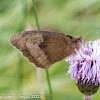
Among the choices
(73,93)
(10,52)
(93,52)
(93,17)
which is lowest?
(73,93)


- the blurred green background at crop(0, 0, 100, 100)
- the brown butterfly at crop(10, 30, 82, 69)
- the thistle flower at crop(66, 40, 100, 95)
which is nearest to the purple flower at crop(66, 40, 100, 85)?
the thistle flower at crop(66, 40, 100, 95)

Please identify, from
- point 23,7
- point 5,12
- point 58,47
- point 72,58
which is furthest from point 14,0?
point 72,58

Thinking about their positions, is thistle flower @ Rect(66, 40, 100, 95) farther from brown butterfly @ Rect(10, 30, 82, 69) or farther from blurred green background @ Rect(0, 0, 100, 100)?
blurred green background @ Rect(0, 0, 100, 100)

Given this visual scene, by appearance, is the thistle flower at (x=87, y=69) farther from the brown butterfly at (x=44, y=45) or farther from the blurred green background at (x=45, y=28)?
the blurred green background at (x=45, y=28)

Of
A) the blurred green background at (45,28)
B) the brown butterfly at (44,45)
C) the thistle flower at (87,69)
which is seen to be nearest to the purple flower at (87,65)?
the thistle flower at (87,69)

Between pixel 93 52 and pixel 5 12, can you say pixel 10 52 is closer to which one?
pixel 5 12

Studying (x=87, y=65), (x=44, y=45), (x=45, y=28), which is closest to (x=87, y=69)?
(x=87, y=65)

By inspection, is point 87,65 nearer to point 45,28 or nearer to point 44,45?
point 44,45

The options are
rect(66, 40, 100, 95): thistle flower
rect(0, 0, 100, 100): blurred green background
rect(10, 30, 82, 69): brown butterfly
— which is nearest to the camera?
rect(66, 40, 100, 95): thistle flower
